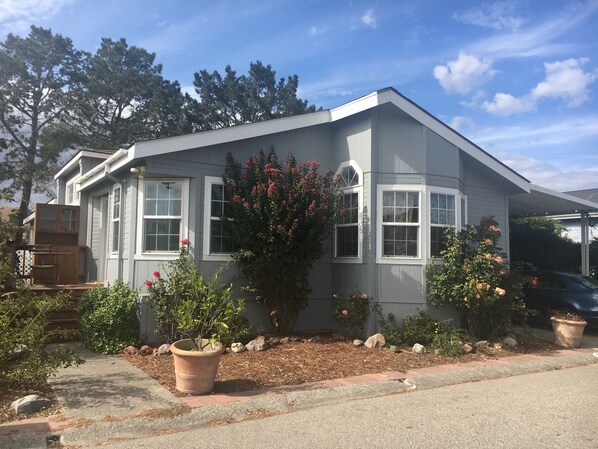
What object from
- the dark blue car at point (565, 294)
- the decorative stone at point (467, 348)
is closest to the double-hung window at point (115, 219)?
the decorative stone at point (467, 348)

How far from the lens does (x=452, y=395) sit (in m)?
6.09

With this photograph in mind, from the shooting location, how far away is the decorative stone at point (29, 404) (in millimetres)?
4914

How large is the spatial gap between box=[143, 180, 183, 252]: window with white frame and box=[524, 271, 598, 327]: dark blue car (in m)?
7.01

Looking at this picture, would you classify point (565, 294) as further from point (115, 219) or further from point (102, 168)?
point (102, 168)

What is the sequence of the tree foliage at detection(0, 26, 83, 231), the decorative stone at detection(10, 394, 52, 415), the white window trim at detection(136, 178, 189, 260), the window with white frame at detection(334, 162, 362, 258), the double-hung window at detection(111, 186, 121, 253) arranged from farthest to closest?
the tree foliage at detection(0, 26, 83, 231) < the double-hung window at detection(111, 186, 121, 253) < the window with white frame at detection(334, 162, 362, 258) < the white window trim at detection(136, 178, 189, 260) < the decorative stone at detection(10, 394, 52, 415)

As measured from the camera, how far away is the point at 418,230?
9.34 m

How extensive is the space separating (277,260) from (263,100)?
25.5 m

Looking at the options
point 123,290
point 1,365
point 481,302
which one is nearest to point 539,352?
point 481,302

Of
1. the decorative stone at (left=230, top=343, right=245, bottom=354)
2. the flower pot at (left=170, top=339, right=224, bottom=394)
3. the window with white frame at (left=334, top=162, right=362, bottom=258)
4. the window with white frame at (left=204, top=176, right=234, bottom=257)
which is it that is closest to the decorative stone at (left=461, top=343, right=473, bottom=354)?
the window with white frame at (left=334, top=162, right=362, bottom=258)

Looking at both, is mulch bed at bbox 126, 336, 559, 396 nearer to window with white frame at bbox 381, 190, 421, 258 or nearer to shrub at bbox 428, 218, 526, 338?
shrub at bbox 428, 218, 526, 338

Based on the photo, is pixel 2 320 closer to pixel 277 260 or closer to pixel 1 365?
pixel 1 365

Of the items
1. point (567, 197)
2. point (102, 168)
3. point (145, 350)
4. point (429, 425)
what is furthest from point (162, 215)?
point (567, 197)

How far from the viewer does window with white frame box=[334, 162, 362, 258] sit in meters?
9.59

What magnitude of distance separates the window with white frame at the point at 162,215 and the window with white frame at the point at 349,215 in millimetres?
3061
